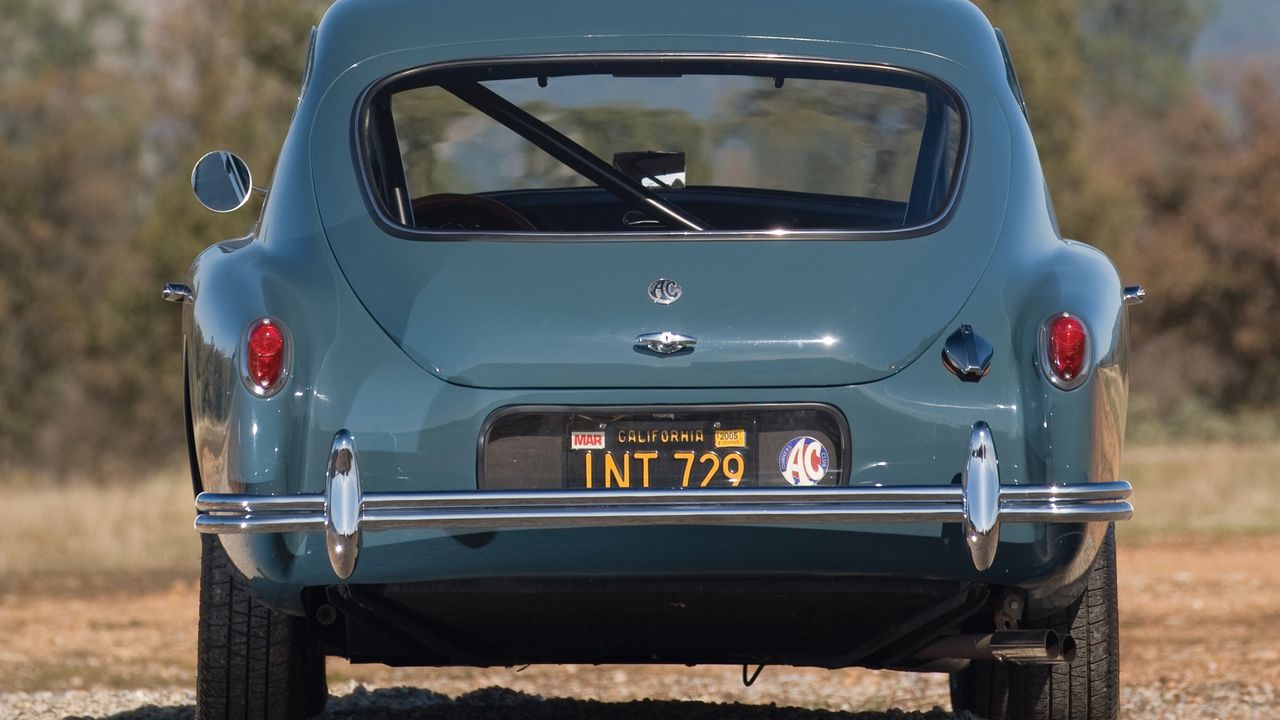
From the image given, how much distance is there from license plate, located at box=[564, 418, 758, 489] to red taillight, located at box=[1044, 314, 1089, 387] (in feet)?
2.11

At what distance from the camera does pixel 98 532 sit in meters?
15.4

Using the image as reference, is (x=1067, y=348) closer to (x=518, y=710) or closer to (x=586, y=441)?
(x=586, y=441)

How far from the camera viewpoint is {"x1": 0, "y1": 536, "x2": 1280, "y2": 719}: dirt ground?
697cm

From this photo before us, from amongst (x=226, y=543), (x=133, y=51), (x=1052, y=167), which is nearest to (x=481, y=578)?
(x=226, y=543)

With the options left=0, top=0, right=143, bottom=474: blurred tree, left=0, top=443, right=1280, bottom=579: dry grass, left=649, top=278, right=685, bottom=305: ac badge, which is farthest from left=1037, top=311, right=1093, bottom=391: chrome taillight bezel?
left=0, top=0, right=143, bottom=474: blurred tree

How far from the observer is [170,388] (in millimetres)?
30266

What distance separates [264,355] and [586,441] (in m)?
0.70

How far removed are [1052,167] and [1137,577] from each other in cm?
2107

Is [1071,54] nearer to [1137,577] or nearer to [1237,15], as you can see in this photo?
[1137,577]

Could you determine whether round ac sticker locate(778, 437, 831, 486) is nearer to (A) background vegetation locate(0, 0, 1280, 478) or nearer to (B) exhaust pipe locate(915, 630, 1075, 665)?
(B) exhaust pipe locate(915, 630, 1075, 665)

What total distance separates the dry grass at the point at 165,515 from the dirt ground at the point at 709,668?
1934 millimetres

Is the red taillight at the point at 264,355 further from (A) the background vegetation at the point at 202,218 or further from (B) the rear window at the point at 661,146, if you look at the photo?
(A) the background vegetation at the point at 202,218

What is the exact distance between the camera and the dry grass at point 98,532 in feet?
45.2

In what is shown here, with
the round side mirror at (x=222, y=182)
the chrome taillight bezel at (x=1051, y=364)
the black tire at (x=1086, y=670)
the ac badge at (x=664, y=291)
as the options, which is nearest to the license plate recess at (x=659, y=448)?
the ac badge at (x=664, y=291)
